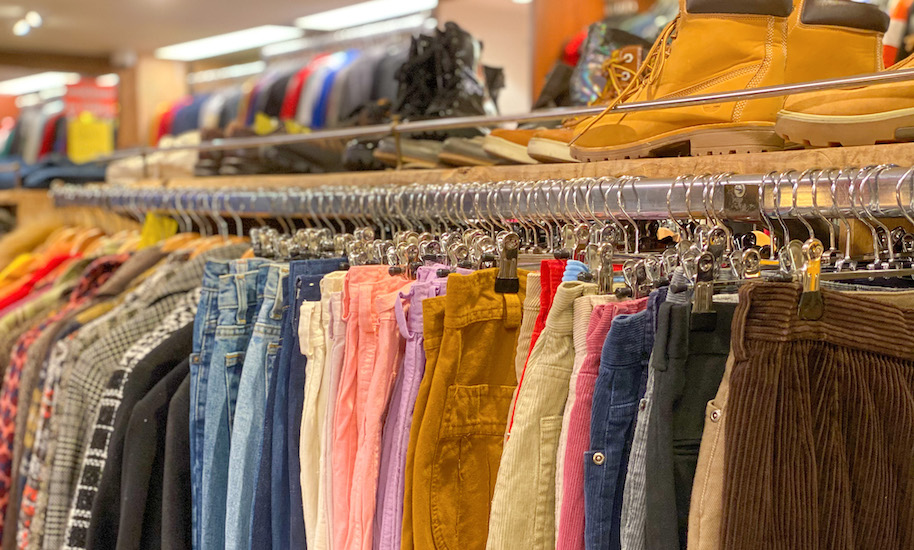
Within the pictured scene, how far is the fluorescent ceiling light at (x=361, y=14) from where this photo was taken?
4.61 metres

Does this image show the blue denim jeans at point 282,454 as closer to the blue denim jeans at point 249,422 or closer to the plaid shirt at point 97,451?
the blue denim jeans at point 249,422

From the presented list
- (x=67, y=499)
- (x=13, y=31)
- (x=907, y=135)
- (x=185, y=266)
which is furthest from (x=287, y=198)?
(x=13, y=31)

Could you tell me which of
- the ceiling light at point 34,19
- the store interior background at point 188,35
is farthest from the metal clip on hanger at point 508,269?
the ceiling light at point 34,19

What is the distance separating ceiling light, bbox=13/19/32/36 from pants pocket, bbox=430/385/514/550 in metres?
5.10

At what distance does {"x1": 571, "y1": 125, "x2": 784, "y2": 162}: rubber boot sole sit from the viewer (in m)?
1.11

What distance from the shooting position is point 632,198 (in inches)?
41.1

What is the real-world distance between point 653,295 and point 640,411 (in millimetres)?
113

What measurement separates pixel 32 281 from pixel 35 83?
6556 millimetres

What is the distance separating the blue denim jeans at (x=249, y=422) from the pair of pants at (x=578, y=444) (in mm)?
566

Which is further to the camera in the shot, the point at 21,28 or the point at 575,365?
the point at 21,28

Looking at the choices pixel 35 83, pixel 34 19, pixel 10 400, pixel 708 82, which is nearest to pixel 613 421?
pixel 708 82

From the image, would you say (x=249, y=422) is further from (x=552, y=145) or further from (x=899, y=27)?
(x=899, y=27)

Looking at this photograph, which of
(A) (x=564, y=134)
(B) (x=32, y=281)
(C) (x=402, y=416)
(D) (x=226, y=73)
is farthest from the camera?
(D) (x=226, y=73)

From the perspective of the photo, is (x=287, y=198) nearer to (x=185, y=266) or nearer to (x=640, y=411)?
(x=185, y=266)
